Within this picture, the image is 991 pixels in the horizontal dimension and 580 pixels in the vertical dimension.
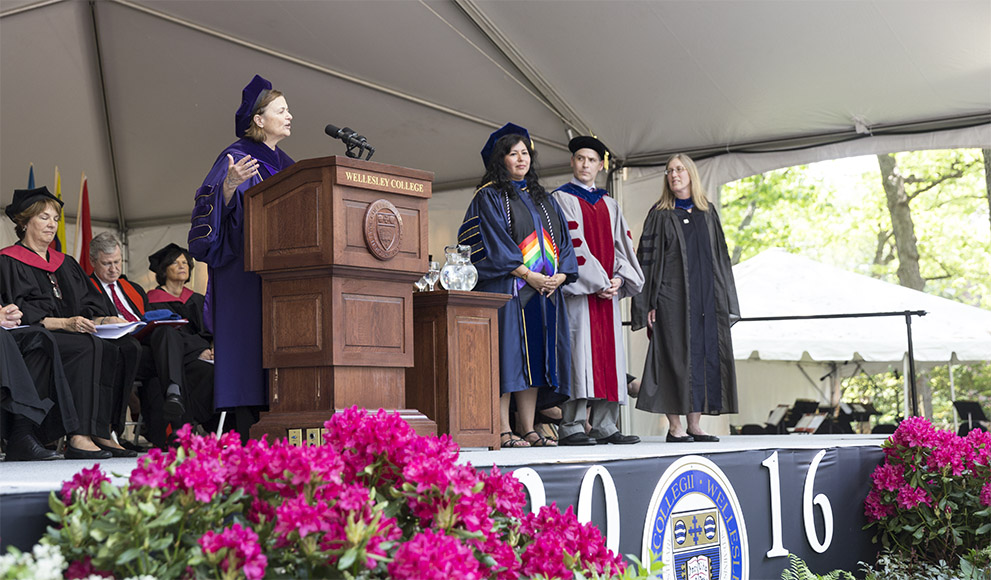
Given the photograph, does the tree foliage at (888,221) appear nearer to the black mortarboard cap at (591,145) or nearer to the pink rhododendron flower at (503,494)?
the black mortarboard cap at (591,145)

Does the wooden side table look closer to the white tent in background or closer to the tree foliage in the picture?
the white tent in background

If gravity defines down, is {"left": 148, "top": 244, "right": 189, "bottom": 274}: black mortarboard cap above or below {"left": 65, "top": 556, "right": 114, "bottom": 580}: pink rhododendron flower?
above

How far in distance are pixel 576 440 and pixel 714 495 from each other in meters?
1.26

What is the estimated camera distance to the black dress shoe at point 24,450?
4.11m

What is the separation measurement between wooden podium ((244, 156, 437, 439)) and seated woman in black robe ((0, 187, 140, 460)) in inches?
56.3

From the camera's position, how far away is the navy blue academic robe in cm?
475

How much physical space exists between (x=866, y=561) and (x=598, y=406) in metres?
1.47

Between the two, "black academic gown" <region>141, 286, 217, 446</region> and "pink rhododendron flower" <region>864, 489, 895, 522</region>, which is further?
"black academic gown" <region>141, 286, 217, 446</region>

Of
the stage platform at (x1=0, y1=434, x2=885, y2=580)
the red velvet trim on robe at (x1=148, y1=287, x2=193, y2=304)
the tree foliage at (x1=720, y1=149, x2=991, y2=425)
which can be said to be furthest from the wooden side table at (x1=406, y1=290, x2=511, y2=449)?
the tree foliage at (x1=720, y1=149, x2=991, y2=425)

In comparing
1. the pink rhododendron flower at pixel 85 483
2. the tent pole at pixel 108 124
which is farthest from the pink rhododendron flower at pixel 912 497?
the tent pole at pixel 108 124

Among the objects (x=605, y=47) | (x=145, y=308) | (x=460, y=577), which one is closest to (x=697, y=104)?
(x=605, y=47)

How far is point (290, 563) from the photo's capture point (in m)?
1.88

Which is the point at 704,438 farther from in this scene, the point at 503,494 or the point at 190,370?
the point at 503,494

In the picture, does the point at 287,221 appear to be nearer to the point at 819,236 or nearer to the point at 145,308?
the point at 145,308
